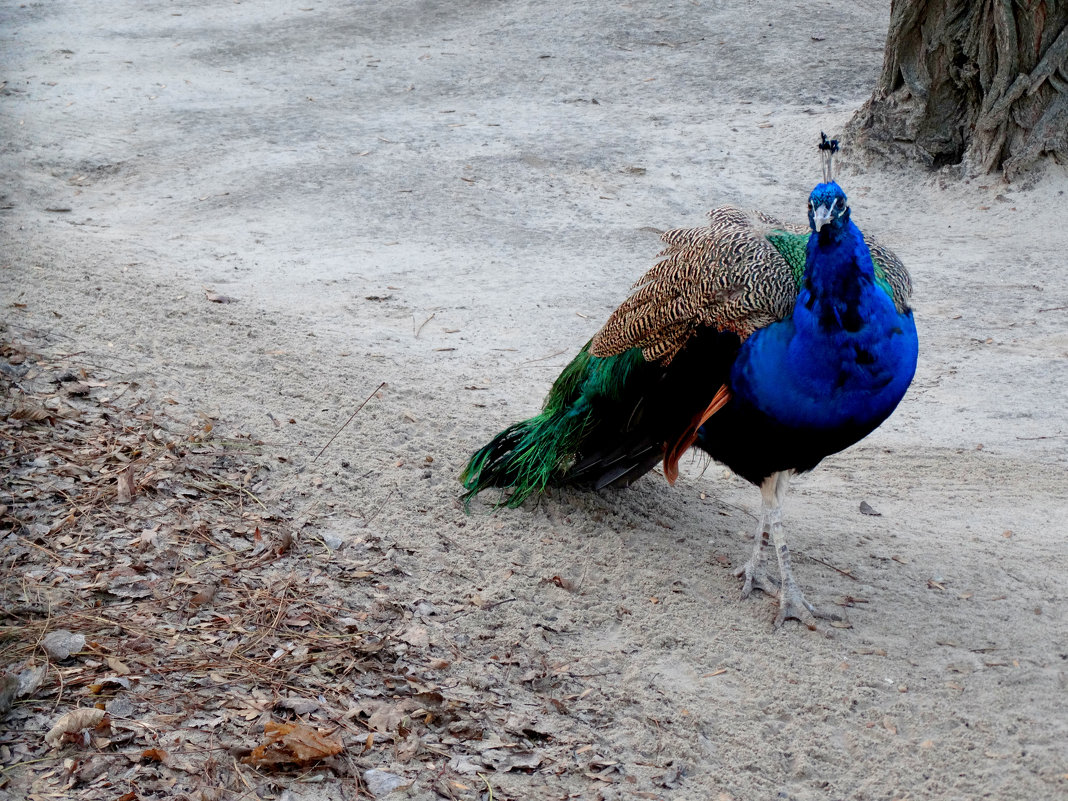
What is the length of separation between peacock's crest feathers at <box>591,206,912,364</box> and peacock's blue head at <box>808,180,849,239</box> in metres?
0.30

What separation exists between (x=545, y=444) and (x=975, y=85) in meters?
5.96

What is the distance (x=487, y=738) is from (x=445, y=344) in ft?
12.1

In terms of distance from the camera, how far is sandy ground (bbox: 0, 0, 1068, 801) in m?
3.39

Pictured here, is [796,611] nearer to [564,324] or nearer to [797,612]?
[797,612]

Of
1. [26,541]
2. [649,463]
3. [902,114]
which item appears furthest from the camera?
[902,114]

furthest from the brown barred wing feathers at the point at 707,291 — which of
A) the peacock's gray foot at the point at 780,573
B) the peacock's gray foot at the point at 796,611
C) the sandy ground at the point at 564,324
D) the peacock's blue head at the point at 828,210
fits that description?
the peacock's gray foot at the point at 796,611

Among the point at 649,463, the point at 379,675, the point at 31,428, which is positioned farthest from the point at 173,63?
the point at 379,675

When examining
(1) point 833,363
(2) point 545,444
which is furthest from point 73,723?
(1) point 833,363

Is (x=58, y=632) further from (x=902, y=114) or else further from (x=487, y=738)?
(x=902, y=114)

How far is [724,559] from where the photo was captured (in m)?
4.43

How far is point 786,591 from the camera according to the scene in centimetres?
399

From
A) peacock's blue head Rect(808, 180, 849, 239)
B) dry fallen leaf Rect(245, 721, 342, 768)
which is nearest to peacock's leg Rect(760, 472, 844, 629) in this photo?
peacock's blue head Rect(808, 180, 849, 239)

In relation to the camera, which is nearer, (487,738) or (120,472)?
(487,738)

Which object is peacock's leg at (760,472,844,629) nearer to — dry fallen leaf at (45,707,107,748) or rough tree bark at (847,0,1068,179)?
dry fallen leaf at (45,707,107,748)
